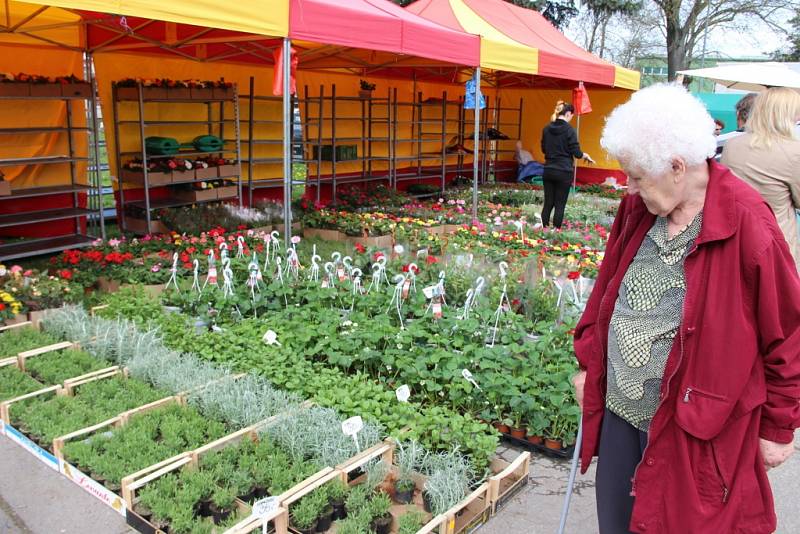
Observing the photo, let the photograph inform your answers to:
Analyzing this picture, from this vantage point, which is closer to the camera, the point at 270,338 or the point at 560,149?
the point at 270,338

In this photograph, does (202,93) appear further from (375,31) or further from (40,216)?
(375,31)

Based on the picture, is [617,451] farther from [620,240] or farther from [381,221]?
[381,221]

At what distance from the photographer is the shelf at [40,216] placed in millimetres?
7539

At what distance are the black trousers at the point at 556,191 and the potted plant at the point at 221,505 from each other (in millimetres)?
6639

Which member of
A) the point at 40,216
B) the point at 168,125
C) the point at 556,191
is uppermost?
the point at 168,125

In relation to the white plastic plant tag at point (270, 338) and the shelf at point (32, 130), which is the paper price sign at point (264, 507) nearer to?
the white plastic plant tag at point (270, 338)

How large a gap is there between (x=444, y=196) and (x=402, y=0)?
403 inches

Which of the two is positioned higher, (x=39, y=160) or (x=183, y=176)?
(x=39, y=160)

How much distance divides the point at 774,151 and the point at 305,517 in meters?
2.66

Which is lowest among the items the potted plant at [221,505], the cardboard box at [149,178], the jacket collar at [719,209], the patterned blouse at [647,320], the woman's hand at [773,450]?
the potted plant at [221,505]

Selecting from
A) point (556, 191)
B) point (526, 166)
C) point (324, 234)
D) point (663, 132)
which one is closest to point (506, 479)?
point (663, 132)

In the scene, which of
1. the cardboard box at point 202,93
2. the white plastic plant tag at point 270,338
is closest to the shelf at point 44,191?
the cardboard box at point 202,93

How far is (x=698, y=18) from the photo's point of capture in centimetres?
2991

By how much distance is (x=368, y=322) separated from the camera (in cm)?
454
